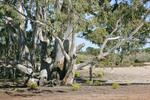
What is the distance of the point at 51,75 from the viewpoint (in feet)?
51.3

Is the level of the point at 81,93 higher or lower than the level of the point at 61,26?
lower

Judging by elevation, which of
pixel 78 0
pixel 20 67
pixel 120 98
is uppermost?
pixel 78 0

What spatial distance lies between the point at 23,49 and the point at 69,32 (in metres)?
3.49

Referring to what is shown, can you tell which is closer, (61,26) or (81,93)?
(81,93)

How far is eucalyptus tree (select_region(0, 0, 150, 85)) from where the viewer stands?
512 inches

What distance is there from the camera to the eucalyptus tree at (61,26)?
13.0 m

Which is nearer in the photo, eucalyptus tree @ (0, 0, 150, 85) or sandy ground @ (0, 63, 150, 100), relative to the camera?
sandy ground @ (0, 63, 150, 100)

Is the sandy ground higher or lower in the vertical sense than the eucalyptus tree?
lower

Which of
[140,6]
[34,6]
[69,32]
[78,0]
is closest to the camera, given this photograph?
[78,0]

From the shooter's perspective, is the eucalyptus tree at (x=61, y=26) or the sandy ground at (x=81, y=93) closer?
the sandy ground at (x=81, y=93)

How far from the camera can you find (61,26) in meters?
14.7

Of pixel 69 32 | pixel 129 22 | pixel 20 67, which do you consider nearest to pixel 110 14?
pixel 129 22

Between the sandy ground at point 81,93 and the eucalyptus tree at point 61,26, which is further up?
the eucalyptus tree at point 61,26

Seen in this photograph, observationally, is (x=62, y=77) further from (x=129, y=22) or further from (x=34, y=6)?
(x=129, y=22)
